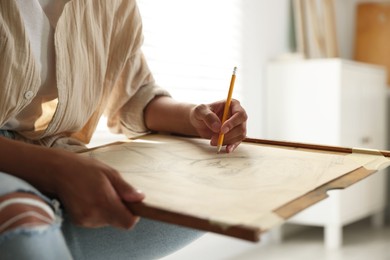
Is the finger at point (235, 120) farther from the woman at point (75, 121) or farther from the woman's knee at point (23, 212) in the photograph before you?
the woman's knee at point (23, 212)

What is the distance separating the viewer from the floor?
2.35 meters

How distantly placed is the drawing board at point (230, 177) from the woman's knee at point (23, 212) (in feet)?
0.33

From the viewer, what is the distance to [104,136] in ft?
6.23

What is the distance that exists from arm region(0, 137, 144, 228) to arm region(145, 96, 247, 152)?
328 mm

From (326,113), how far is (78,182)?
2.16 metres

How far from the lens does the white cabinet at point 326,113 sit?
262 centimetres

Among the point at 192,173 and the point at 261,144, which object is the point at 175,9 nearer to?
the point at 261,144

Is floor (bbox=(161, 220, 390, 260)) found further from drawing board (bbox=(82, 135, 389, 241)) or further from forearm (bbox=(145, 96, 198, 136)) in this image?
drawing board (bbox=(82, 135, 389, 241))

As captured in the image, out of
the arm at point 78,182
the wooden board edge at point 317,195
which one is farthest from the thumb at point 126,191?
the wooden board edge at point 317,195

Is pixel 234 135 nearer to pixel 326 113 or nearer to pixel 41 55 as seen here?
pixel 41 55

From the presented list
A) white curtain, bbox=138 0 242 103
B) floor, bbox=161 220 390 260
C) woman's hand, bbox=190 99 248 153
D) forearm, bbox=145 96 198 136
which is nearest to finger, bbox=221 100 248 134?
woman's hand, bbox=190 99 248 153

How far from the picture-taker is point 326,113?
2.64 m

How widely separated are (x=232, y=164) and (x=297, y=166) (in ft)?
0.32

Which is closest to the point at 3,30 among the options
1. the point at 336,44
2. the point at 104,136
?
the point at 104,136
